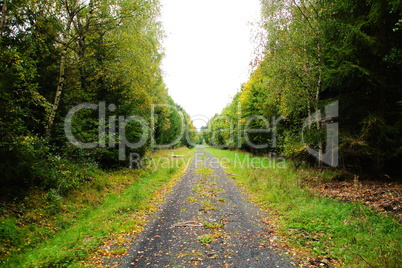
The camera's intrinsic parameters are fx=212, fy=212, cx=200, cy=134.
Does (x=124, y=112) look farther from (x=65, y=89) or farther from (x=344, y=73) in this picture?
(x=344, y=73)

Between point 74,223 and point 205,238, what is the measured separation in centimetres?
455

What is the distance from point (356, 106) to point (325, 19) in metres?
4.63

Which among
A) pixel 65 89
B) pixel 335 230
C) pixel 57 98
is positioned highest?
pixel 65 89

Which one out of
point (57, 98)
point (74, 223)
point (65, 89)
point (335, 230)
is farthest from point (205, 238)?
Result: point (65, 89)

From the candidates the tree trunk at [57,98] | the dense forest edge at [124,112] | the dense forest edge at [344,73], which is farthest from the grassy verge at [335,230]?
the tree trunk at [57,98]

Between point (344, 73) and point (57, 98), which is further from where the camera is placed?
point (57, 98)

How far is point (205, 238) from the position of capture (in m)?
5.95

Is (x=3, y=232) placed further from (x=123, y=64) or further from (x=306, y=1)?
(x=306, y=1)

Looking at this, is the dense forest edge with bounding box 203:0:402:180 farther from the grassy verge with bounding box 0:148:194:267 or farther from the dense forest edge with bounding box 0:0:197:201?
the grassy verge with bounding box 0:148:194:267

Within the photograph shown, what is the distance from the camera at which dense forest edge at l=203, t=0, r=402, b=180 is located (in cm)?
814

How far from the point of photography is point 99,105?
42.2 ft

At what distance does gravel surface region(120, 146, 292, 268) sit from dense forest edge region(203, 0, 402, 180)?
5.64 meters

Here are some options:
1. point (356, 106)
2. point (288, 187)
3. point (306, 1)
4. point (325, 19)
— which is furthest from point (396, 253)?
point (306, 1)

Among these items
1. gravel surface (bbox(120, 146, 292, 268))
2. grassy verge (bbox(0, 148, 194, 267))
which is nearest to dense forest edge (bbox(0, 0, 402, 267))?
grassy verge (bbox(0, 148, 194, 267))
